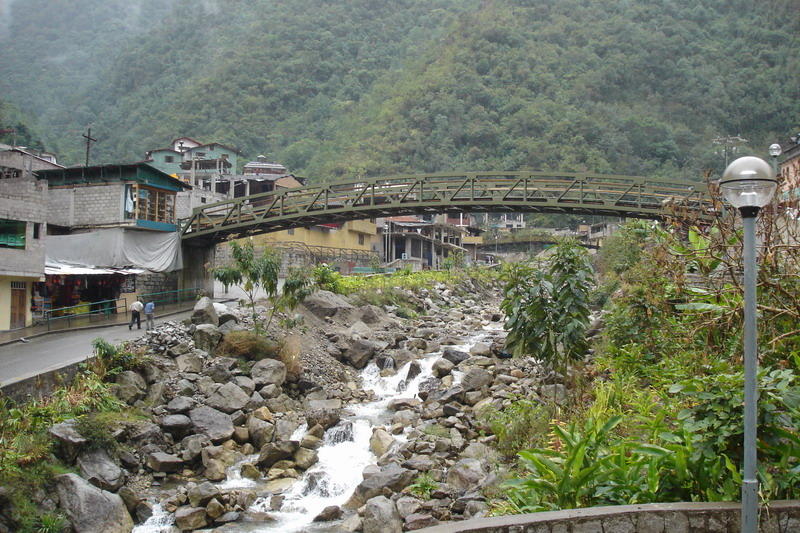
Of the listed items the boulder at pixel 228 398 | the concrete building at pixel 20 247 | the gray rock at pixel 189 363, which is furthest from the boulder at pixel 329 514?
the concrete building at pixel 20 247

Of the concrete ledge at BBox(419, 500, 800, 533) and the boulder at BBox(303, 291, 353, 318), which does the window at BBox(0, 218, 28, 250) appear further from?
the concrete ledge at BBox(419, 500, 800, 533)

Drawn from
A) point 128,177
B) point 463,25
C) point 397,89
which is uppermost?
point 463,25

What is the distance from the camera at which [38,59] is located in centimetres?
10506

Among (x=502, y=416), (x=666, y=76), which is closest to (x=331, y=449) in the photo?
(x=502, y=416)

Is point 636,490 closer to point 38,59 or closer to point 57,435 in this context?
point 57,435

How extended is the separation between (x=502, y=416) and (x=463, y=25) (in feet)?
274

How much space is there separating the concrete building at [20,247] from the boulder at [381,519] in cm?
1462

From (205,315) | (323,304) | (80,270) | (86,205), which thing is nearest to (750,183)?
(205,315)

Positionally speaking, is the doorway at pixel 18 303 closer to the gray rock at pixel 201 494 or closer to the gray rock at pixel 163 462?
the gray rock at pixel 163 462

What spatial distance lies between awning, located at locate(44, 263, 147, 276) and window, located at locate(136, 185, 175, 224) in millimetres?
2564

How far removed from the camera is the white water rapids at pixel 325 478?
10.6 metres

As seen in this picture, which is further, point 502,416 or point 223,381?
point 223,381

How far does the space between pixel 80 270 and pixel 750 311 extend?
22666 mm

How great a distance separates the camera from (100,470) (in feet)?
37.1
